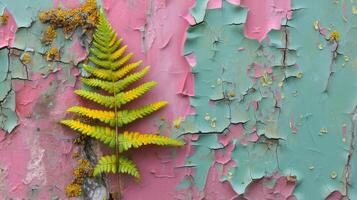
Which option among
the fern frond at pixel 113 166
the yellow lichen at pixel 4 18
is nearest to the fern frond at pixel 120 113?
the fern frond at pixel 113 166

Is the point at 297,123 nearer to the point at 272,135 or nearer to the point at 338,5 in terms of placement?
the point at 272,135

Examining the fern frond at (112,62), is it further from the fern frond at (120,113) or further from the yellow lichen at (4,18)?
the yellow lichen at (4,18)

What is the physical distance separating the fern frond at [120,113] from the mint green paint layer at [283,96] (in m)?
0.14

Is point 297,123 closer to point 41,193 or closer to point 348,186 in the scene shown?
point 348,186

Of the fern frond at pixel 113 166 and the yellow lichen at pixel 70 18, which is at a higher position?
the yellow lichen at pixel 70 18

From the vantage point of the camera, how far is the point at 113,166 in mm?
2078

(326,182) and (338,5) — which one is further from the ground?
(338,5)

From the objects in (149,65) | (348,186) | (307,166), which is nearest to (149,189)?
(149,65)

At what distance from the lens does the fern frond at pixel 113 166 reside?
206cm

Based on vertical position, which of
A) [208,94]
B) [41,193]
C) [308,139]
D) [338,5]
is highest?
[338,5]

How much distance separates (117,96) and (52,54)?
0.98 ft

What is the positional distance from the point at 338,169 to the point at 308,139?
16 cm

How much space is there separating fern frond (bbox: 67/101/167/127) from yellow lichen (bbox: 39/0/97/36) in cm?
31

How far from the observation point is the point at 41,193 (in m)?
2.13
